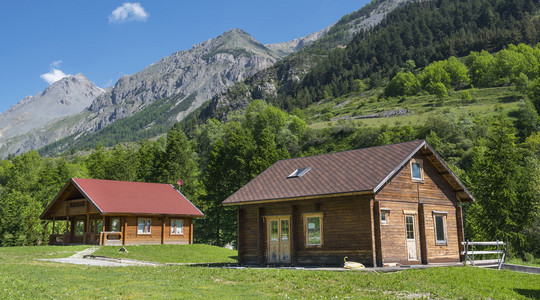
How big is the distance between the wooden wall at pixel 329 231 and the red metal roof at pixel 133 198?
55.9 ft

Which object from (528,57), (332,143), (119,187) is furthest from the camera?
(528,57)

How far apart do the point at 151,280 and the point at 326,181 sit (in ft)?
35.1

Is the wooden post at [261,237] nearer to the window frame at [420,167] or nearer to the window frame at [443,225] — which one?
the window frame at [420,167]

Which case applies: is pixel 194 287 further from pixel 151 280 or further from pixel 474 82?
pixel 474 82

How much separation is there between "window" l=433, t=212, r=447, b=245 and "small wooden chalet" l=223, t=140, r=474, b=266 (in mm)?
56

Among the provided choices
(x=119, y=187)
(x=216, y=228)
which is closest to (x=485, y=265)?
(x=119, y=187)

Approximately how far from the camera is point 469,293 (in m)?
14.3

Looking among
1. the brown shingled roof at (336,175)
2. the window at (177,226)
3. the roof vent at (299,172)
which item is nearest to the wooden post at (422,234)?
the brown shingled roof at (336,175)

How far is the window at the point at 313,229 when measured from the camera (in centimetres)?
2309

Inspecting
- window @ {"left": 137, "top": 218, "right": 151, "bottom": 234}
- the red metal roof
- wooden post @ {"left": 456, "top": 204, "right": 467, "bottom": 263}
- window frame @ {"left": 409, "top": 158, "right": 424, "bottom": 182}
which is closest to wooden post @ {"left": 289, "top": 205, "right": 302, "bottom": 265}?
window frame @ {"left": 409, "top": 158, "right": 424, "bottom": 182}

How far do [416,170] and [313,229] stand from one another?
668 centimetres

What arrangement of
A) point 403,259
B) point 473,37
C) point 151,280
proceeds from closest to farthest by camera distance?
1. point 151,280
2. point 403,259
3. point 473,37

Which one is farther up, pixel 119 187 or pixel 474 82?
pixel 474 82

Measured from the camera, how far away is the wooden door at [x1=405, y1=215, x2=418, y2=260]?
23016mm
